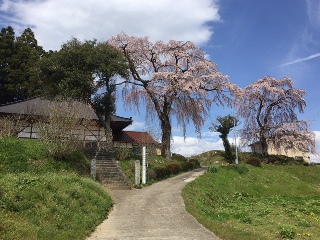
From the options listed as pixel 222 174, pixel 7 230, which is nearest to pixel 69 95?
pixel 222 174

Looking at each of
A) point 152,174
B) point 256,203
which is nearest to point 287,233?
point 256,203

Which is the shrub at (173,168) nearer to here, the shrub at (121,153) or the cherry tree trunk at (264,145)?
the shrub at (121,153)

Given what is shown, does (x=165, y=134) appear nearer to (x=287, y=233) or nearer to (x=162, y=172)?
(x=162, y=172)

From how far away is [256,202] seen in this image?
63.2 feet

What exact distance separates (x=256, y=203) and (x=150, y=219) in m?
8.27

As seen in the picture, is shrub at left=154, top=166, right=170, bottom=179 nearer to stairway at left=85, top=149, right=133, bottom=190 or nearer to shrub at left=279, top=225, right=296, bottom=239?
stairway at left=85, top=149, right=133, bottom=190

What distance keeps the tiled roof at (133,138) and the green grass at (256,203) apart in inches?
291

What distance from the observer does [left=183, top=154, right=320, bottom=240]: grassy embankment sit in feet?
35.0

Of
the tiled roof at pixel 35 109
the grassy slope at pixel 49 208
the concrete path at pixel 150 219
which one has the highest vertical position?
the tiled roof at pixel 35 109

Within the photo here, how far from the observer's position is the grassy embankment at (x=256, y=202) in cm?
1068

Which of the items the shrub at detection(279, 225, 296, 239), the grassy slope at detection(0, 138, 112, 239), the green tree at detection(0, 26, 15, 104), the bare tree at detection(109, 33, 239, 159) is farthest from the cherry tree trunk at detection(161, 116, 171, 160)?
the shrub at detection(279, 225, 296, 239)

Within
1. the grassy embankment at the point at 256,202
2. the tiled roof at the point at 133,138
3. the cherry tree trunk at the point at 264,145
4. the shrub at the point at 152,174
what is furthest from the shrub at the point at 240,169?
the cherry tree trunk at the point at 264,145

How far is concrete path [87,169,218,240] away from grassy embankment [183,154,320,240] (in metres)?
0.53

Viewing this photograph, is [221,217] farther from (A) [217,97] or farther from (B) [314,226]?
(A) [217,97]
